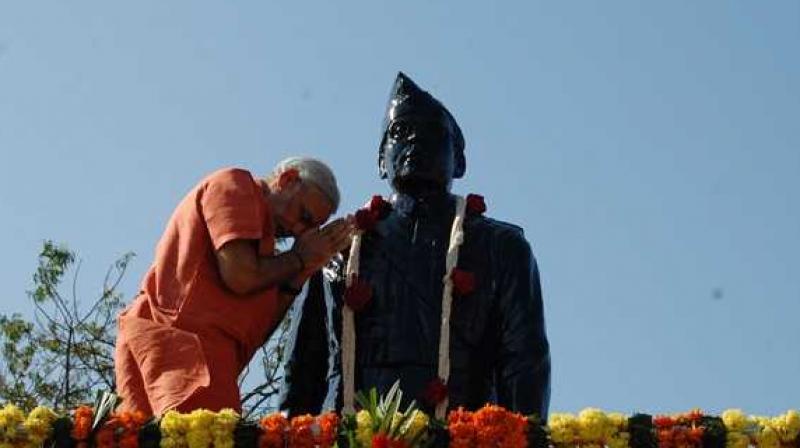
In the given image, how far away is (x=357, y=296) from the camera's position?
8070 mm

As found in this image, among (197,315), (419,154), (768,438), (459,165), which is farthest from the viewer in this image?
(459,165)

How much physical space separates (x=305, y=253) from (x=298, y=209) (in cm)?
20

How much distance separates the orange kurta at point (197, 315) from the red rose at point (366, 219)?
35.1 inches

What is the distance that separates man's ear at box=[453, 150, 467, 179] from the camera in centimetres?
875

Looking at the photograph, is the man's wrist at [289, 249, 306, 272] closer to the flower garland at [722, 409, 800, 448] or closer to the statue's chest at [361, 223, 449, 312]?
the statue's chest at [361, 223, 449, 312]

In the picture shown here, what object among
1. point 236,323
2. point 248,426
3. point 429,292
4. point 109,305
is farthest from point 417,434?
point 109,305

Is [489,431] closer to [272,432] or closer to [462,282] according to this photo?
[272,432]

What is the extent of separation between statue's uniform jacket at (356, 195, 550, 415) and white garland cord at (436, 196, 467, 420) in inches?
1.4

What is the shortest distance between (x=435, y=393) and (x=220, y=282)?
1.04 m

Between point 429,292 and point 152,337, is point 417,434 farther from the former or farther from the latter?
point 429,292

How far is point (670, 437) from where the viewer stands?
643cm

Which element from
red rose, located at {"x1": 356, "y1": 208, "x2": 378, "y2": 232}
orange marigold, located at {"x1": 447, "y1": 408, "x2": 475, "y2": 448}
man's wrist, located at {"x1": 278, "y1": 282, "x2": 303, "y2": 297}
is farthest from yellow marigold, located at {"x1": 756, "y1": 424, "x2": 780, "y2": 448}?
red rose, located at {"x1": 356, "y1": 208, "x2": 378, "y2": 232}

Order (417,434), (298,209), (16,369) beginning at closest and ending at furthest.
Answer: (417,434) → (298,209) → (16,369)

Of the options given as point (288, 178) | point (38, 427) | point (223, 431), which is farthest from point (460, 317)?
point (38, 427)
